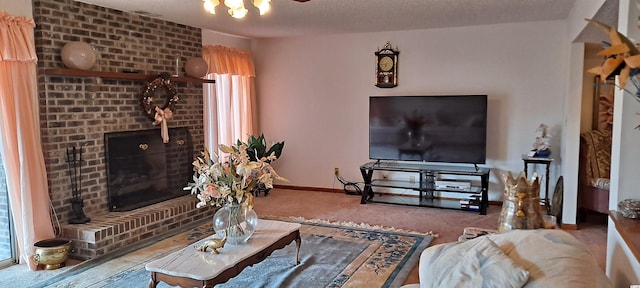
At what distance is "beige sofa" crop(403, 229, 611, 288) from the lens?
1683 millimetres

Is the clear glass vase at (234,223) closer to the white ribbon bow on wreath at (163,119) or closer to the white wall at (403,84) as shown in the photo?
the white ribbon bow on wreath at (163,119)

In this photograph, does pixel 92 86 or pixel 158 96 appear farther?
pixel 158 96

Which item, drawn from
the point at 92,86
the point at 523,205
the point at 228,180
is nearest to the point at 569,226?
the point at 523,205

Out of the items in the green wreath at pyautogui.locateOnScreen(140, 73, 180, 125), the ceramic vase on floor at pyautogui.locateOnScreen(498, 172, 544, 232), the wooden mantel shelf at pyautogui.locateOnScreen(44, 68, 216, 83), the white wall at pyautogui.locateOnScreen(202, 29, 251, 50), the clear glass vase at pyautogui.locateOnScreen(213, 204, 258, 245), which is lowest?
the clear glass vase at pyautogui.locateOnScreen(213, 204, 258, 245)

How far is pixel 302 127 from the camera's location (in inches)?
271

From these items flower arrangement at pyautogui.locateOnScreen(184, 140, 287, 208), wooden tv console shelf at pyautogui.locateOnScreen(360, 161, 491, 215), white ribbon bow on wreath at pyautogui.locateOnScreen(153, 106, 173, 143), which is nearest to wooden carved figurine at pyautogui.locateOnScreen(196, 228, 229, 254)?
flower arrangement at pyautogui.locateOnScreen(184, 140, 287, 208)

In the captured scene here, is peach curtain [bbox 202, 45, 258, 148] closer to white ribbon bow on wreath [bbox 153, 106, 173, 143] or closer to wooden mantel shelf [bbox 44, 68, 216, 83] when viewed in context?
wooden mantel shelf [bbox 44, 68, 216, 83]

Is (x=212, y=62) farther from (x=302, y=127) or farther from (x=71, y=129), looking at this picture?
(x=71, y=129)

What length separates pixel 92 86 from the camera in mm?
4375

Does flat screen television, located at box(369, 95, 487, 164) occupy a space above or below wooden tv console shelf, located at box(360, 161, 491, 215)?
above

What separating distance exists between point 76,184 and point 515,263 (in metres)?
3.86

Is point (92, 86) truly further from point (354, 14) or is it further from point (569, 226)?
point (569, 226)

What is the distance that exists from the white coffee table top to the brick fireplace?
147 cm

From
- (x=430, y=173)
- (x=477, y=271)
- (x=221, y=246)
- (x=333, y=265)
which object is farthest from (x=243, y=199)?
(x=430, y=173)
